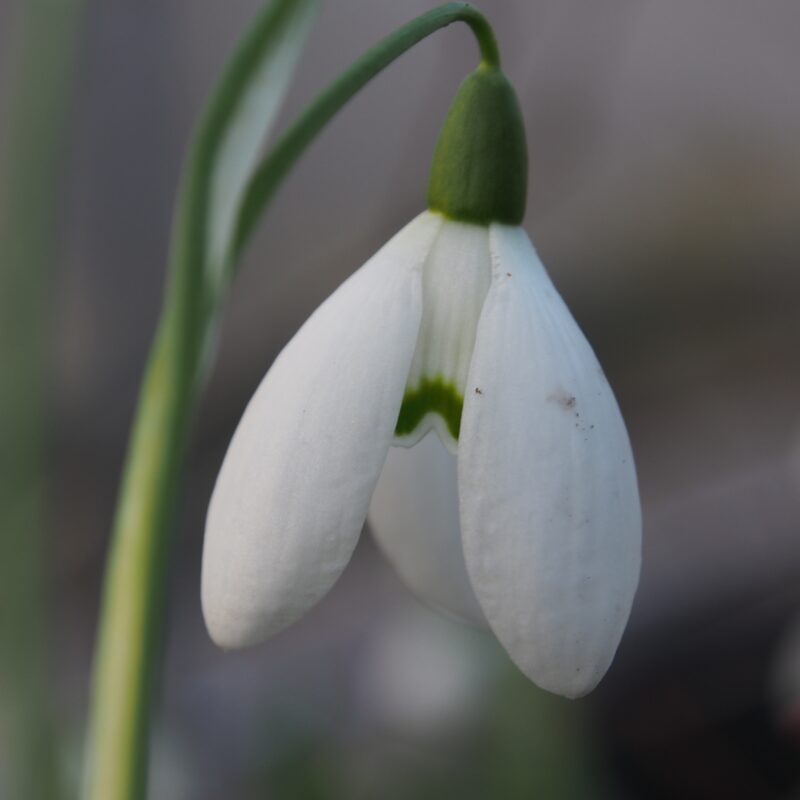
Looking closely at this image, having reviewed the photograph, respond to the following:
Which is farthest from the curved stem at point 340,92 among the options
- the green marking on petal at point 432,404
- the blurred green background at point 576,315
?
the blurred green background at point 576,315

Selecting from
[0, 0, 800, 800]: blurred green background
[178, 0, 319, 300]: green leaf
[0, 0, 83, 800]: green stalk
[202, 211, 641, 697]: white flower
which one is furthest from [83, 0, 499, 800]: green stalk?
[0, 0, 800, 800]: blurred green background

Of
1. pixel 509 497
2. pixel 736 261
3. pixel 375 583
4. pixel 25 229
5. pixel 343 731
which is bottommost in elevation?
pixel 343 731

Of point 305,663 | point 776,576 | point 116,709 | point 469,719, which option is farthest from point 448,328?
point 776,576

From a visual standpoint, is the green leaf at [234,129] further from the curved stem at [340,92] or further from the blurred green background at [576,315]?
the blurred green background at [576,315]

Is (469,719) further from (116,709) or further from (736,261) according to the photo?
(736,261)

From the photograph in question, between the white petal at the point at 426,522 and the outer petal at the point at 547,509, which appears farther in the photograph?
the white petal at the point at 426,522

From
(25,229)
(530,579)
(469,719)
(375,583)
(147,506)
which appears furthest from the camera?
(375,583)

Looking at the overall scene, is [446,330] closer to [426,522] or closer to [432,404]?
[432,404]

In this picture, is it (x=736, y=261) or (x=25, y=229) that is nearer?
(x=25, y=229)
